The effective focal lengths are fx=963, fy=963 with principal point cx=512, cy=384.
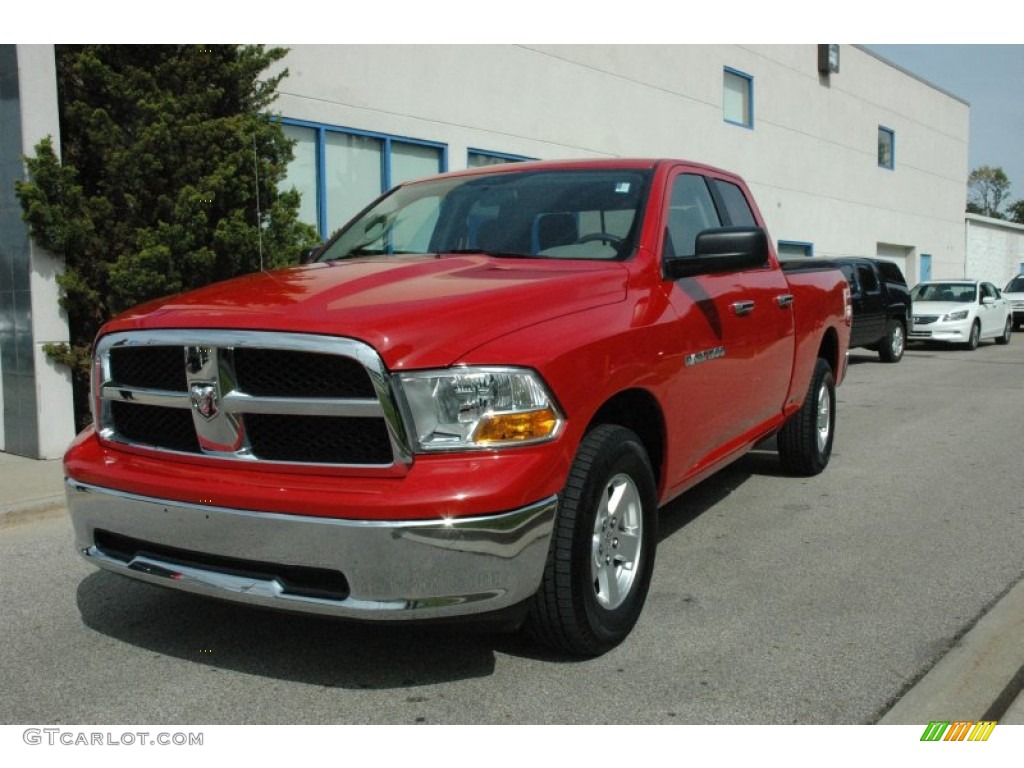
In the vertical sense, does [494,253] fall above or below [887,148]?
below

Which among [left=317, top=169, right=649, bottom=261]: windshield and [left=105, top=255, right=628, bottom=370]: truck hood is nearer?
[left=105, top=255, right=628, bottom=370]: truck hood

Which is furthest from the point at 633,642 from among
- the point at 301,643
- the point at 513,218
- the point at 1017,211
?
the point at 1017,211

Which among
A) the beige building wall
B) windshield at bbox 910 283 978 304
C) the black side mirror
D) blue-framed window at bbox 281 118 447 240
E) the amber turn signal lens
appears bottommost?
windshield at bbox 910 283 978 304

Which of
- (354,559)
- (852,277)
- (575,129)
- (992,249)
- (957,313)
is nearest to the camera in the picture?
(354,559)

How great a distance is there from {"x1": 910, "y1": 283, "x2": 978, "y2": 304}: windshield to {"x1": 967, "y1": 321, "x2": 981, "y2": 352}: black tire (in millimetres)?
530

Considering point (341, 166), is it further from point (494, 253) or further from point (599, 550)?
point (599, 550)

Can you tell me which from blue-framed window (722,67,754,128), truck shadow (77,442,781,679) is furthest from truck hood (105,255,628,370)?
blue-framed window (722,67,754,128)

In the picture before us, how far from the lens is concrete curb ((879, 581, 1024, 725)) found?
3.04 metres

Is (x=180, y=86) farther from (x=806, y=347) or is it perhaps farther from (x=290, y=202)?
(x=806, y=347)

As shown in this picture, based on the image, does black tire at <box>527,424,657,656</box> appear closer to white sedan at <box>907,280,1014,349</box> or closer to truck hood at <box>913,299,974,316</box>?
white sedan at <box>907,280,1014,349</box>

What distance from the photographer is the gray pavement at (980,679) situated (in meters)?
3.05

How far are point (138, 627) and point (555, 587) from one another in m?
1.82

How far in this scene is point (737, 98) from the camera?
2086 centimetres

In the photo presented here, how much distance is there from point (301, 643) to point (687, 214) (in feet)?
8.69
